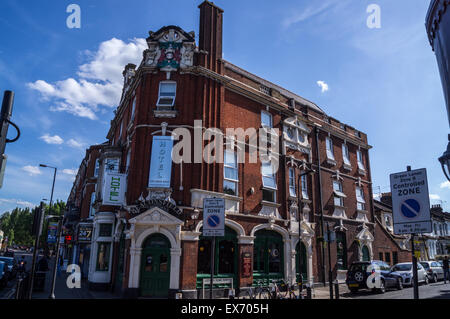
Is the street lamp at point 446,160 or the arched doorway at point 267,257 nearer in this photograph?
the street lamp at point 446,160

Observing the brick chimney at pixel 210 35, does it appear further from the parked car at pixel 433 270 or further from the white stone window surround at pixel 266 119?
the parked car at pixel 433 270

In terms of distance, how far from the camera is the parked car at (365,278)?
1795 cm

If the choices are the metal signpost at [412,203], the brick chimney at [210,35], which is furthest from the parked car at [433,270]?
the metal signpost at [412,203]

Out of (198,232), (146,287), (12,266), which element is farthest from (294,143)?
(12,266)

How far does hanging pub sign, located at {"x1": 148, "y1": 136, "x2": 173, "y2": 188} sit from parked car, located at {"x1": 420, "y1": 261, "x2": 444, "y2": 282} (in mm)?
19694

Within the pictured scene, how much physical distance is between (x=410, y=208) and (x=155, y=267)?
12150 mm

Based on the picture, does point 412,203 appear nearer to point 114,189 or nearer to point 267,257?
point 267,257

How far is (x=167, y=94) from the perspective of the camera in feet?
58.8

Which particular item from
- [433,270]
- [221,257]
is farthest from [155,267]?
[433,270]

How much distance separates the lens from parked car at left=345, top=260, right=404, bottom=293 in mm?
17953

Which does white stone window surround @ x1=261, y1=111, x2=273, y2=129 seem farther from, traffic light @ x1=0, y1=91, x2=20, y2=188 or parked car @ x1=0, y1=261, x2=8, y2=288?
parked car @ x1=0, y1=261, x2=8, y2=288

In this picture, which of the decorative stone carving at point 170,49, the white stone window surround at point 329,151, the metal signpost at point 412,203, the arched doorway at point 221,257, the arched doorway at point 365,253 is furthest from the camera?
the arched doorway at point 365,253

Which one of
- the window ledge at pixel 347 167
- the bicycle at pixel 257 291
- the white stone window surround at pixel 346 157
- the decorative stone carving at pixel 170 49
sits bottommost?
the bicycle at pixel 257 291

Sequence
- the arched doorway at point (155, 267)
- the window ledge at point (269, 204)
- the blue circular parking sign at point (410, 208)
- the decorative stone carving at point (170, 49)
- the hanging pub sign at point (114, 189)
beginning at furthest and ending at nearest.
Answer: the window ledge at point (269, 204) < the decorative stone carving at point (170, 49) < the hanging pub sign at point (114, 189) < the arched doorway at point (155, 267) < the blue circular parking sign at point (410, 208)
